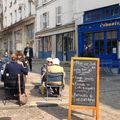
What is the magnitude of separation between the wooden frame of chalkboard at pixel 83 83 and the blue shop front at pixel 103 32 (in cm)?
1227

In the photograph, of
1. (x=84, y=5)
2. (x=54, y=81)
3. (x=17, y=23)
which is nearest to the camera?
(x=54, y=81)

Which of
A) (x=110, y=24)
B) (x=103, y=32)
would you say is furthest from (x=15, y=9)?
(x=110, y=24)

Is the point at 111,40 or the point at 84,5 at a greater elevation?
the point at 84,5

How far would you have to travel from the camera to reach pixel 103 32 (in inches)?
932

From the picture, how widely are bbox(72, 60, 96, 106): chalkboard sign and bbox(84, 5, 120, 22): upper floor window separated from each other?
1353cm

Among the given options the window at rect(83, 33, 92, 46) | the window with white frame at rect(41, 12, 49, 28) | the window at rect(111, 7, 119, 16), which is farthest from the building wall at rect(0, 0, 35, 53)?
the window at rect(111, 7, 119, 16)

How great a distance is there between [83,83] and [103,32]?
14913 mm

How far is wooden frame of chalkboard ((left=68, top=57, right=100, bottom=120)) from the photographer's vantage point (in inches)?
357

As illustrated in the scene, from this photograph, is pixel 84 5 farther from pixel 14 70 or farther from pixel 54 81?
pixel 14 70

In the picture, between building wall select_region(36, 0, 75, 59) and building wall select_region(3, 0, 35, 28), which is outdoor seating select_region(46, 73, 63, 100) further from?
building wall select_region(3, 0, 35, 28)

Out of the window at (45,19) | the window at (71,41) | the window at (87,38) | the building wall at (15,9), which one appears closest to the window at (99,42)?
the window at (87,38)

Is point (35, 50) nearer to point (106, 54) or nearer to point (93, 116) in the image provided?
point (106, 54)

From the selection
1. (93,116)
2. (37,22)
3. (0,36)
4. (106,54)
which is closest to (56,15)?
(37,22)

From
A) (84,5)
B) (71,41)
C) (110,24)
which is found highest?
(84,5)
